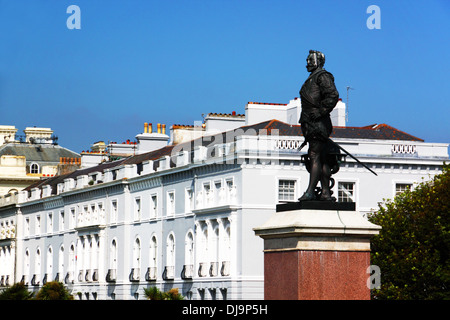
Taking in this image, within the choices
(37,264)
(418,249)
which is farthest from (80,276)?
(418,249)

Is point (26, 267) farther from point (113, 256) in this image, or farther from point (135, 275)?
point (135, 275)

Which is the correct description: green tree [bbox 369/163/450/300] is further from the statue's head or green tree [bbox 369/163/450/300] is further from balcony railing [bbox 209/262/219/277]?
the statue's head

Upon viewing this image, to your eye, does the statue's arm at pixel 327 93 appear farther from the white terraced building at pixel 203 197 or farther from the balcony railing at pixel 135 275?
the balcony railing at pixel 135 275

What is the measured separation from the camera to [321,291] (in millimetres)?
20422

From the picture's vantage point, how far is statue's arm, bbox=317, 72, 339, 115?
69.9ft

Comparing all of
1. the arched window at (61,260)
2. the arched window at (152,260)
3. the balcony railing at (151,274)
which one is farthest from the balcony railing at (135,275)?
the arched window at (61,260)

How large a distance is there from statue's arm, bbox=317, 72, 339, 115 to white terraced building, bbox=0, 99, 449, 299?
166 feet

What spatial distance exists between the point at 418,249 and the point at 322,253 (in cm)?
3973

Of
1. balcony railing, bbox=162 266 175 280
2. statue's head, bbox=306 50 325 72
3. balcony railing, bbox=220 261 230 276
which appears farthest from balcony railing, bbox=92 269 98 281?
statue's head, bbox=306 50 325 72

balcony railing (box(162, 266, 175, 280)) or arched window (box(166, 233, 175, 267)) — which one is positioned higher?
arched window (box(166, 233, 175, 267))

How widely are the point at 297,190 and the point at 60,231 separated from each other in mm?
37347

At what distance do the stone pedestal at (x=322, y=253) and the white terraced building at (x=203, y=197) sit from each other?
5091 cm

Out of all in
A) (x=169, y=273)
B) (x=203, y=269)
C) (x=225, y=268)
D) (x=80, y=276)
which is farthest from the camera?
(x=80, y=276)

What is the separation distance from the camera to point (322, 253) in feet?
67.2
